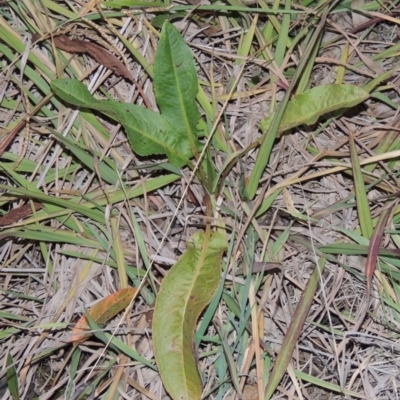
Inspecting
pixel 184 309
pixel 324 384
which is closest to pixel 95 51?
pixel 184 309

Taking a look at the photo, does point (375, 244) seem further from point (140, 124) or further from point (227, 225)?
point (140, 124)

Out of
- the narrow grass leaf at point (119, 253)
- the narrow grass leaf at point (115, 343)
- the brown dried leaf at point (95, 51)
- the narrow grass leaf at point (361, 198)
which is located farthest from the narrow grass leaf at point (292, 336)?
the brown dried leaf at point (95, 51)

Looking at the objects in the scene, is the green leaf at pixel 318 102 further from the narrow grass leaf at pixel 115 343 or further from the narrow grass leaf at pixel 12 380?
the narrow grass leaf at pixel 12 380

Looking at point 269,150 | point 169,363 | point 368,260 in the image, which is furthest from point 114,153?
point 368,260

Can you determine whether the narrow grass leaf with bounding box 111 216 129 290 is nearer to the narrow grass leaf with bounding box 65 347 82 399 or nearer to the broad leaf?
the broad leaf

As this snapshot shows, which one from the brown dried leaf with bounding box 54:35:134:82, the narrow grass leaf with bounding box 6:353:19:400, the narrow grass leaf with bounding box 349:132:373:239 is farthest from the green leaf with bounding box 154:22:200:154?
the narrow grass leaf with bounding box 6:353:19:400
